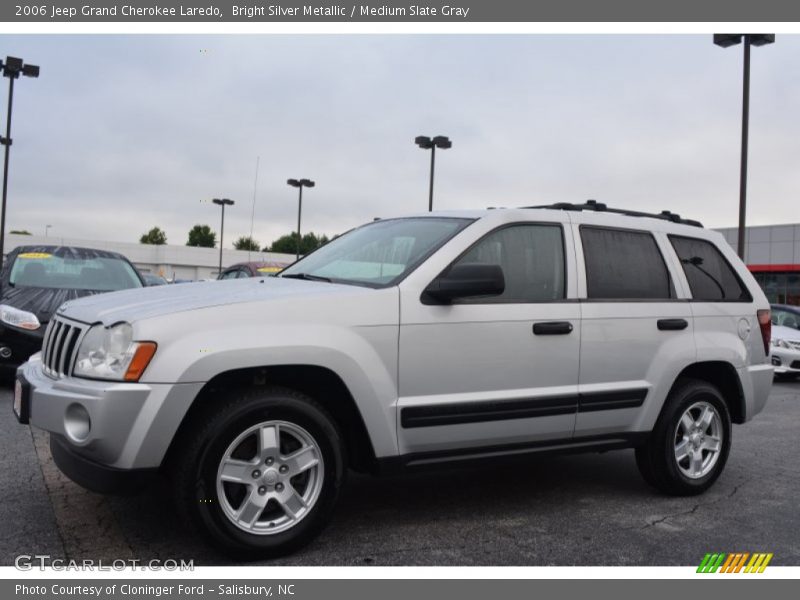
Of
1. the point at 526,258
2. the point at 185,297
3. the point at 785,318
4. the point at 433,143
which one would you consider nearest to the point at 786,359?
the point at 785,318

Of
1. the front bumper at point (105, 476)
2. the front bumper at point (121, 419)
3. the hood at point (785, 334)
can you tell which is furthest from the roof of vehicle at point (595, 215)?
the hood at point (785, 334)

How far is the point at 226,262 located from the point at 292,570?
88053 millimetres

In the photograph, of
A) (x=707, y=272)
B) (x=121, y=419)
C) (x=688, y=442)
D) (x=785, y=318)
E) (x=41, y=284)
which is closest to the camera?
(x=121, y=419)

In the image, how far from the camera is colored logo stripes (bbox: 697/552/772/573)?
12.4 feet

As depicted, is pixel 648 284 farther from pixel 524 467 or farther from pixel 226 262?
pixel 226 262

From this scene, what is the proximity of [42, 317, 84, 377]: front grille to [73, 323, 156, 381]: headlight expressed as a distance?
0.32ft

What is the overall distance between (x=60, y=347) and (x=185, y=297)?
673mm

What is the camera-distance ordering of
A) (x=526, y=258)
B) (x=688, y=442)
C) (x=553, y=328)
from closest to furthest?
(x=553, y=328) < (x=526, y=258) < (x=688, y=442)

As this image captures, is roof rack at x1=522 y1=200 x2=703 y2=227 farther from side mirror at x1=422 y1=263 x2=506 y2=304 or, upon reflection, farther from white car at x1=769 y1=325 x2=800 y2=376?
white car at x1=769 y1=325 x2=800 y2=376

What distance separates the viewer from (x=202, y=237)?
429 ft

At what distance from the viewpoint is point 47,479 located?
4.86 m

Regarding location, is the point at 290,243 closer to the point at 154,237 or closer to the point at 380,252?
the point at 154,237

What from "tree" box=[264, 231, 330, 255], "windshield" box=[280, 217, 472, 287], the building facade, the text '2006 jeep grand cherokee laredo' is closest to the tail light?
the text '2006 jeep grand cherokee laredo'

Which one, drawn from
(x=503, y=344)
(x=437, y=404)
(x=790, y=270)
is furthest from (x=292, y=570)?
(x=790, y=270)
